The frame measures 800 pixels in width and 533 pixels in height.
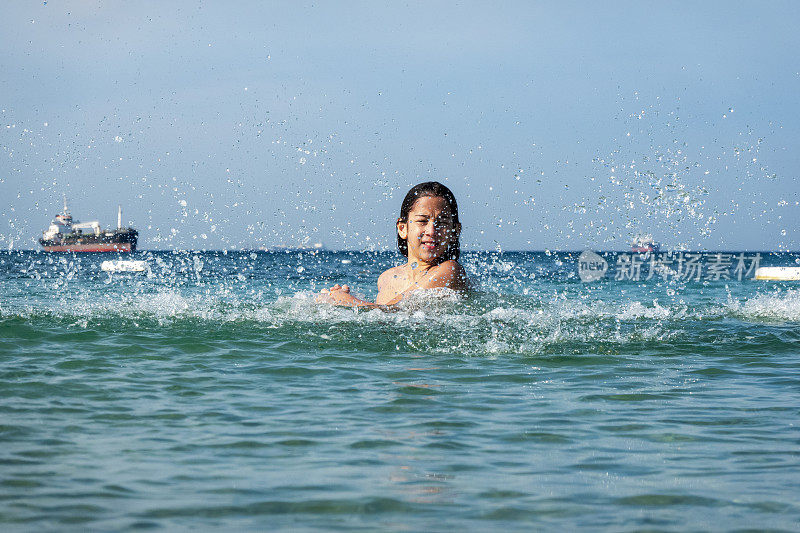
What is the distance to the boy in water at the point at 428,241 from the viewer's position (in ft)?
25.7

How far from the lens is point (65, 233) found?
3647 inches

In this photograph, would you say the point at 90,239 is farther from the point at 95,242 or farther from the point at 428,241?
the point at 428,241

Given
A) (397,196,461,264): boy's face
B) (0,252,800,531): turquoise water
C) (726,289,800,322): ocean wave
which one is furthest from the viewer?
(726,289,800,322): ocean wave

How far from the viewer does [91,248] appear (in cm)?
9625

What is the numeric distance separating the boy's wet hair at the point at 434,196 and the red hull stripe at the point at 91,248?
293 feet

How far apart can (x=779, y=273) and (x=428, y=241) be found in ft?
92.1

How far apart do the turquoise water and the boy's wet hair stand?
1.59 feet

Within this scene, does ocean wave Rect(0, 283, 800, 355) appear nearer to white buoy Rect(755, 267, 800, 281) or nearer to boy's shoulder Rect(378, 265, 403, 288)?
boy's shoulder Rect(378, 265, 403, 288)

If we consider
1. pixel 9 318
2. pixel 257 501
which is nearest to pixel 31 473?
pixel 257 501

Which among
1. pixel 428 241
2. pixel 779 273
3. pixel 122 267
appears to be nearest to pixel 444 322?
pixel 428 241

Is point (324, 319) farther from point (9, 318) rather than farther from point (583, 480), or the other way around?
point (583, 480)

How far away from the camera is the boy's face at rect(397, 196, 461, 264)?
25.6ft

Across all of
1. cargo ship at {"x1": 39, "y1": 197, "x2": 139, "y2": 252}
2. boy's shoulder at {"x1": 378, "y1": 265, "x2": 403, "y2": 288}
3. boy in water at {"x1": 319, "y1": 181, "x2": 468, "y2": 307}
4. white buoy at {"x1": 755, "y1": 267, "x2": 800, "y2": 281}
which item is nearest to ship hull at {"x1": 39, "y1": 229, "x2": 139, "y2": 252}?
Result: cargo ship at {"x1": 39, "y1": 197, "x2": 139, "y2": 252}

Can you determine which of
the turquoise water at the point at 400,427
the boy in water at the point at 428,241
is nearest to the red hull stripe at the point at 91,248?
the turquoise water at the point at 400,427
